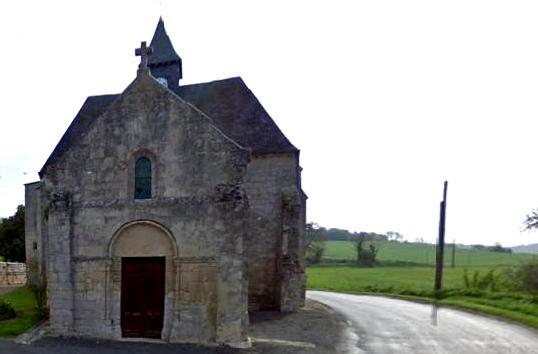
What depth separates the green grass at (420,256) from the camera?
6400 centimetres

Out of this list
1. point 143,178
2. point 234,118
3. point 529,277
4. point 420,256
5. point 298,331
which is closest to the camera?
point 143,178

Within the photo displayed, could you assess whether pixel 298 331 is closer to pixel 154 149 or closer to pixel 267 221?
pixel 267 221

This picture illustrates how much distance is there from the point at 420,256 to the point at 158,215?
221 feet

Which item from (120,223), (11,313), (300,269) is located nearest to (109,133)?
(120,223)

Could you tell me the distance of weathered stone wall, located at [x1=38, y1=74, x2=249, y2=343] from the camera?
12.5m

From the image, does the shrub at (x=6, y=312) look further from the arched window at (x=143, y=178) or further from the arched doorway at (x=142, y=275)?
the arched window at (x=143, y=178)

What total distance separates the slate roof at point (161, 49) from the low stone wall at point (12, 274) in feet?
48.4

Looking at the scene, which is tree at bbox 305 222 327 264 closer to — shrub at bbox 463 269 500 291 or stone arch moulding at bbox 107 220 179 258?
shrub at bbox 463 269 500 291

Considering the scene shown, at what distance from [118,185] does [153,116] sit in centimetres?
226

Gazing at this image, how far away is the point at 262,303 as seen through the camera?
2042 cm

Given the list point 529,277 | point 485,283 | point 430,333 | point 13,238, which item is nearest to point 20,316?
point 430,333

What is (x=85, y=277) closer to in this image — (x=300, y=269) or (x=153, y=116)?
(x=153, y=116)

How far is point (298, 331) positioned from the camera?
589 inches

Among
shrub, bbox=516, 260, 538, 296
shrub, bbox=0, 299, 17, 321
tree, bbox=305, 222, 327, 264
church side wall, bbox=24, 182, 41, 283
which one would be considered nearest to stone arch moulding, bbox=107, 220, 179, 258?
shrub, bbox=0, 299, 17, 321
